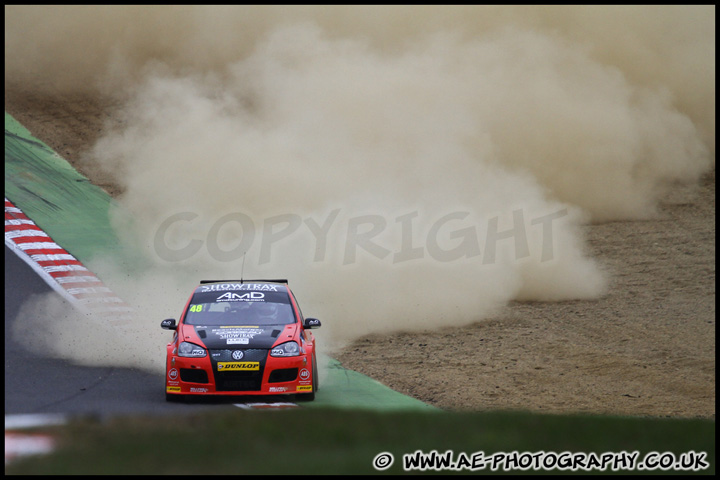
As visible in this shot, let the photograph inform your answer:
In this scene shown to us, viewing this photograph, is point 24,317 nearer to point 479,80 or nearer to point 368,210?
point 368,210

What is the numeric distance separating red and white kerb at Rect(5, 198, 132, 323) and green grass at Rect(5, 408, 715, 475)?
A: 7058mm

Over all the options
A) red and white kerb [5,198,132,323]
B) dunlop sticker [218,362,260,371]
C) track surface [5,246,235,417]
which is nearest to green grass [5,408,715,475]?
track surface [5,246,235,417]

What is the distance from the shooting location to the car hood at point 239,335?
29.6ft

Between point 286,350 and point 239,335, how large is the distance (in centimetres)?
51

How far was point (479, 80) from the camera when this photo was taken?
72.7ft

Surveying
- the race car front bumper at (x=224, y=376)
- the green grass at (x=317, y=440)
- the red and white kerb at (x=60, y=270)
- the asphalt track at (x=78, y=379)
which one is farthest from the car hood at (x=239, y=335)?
the red and white kerb at (x=60, y=270)

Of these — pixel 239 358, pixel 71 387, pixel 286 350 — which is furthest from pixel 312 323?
pixel 71 387

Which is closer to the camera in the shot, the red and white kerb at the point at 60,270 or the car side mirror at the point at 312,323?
the car side mirror at the point at 312,323

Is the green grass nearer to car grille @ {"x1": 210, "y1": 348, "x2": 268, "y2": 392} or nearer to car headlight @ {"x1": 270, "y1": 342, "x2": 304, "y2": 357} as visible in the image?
car grille @ {"x1": 210, "y1": 348, "x2": 268, "y2": 392}

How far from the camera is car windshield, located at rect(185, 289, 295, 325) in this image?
972cm

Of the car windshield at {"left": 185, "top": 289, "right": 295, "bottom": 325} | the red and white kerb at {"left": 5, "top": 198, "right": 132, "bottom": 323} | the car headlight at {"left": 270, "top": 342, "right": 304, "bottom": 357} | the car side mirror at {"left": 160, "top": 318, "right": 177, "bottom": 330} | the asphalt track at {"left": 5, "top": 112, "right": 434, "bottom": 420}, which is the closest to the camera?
the asphalt track at {"left": 5, "top": 112, "right": 434, "bottom": 420}

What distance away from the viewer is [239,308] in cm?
1000

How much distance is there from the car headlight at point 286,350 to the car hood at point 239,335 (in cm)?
7

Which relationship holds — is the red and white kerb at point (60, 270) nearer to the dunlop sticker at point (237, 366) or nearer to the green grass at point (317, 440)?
the dunlop sticker at point (237, 366)
